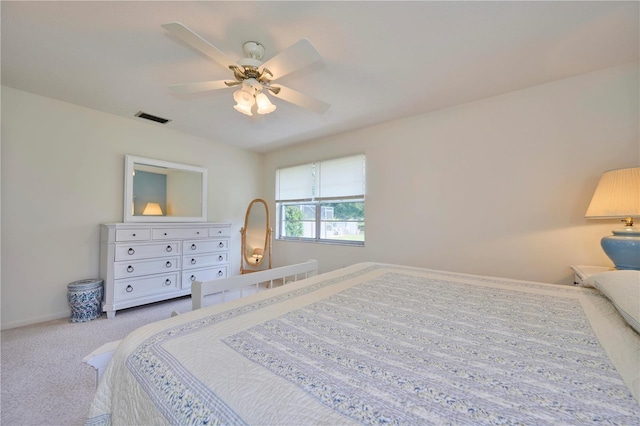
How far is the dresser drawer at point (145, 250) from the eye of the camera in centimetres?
267

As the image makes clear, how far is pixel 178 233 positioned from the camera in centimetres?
316

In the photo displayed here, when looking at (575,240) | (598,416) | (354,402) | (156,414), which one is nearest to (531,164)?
(575,240)

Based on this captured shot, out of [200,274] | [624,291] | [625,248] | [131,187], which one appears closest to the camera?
[624,291]

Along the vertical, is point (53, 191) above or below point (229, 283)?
above

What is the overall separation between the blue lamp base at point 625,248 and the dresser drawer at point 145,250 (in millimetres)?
4012

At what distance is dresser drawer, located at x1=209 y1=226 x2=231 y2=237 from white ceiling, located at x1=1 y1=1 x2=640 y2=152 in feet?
5.51

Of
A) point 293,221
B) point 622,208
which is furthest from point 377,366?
point 293,221

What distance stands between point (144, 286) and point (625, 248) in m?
4.18

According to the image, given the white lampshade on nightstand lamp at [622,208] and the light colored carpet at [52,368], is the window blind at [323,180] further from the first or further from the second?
the light colored carpet at [52,368]

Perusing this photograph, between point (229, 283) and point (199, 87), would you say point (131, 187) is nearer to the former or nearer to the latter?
point (199, 87)

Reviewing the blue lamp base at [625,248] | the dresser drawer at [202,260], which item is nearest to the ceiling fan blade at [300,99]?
the blue lamp base at [625,248]

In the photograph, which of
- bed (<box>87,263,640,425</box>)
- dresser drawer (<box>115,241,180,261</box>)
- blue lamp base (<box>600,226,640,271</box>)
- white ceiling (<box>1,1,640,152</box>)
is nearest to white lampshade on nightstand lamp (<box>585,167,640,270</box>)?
blue lamp base (<box>600,226,640,271</box>)

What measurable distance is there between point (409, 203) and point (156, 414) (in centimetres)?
279

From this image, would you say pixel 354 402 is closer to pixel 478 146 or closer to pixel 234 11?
pixel 234 11
